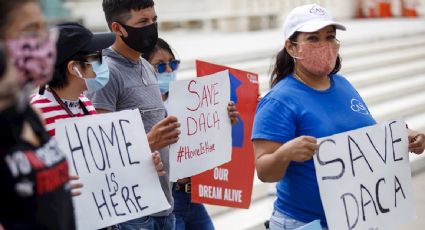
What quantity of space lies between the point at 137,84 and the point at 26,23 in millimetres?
1508

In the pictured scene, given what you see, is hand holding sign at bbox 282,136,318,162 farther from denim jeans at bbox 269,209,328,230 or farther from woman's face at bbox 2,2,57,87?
woman's face at bbox 2,2,57,87

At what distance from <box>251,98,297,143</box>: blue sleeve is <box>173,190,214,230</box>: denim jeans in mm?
921

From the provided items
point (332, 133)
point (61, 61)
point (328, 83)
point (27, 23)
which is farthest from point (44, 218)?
point (328, 83)

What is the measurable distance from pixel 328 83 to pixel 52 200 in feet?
5.37

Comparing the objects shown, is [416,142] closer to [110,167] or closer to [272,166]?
[272,166]

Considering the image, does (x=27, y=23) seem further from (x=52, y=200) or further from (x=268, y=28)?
(x=268, y=28)

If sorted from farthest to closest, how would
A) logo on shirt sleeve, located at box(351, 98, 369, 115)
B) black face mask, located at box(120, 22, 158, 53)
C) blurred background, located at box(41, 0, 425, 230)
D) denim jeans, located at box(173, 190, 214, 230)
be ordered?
blurred background, located at box(41, 0, 425, 230)
denim jeans, located at box(173, 190, 214, 230)
black face mask, located at box(120, 22, 158, 53)
logo on shirt sleeve, located at box(351, 98, 369, 115)

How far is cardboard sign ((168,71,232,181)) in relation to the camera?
3427mm

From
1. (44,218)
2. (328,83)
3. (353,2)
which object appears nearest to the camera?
(44,218)

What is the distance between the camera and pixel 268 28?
63.7 feet

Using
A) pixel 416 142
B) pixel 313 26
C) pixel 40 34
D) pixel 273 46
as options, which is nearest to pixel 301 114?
pixel 313 26

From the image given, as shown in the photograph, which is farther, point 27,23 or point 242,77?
point 242,77

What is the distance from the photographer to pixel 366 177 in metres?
3.00

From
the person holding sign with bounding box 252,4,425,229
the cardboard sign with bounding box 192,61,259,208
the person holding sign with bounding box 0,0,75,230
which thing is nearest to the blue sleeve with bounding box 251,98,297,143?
the person holding sign with bounding box 252,4,425,229
